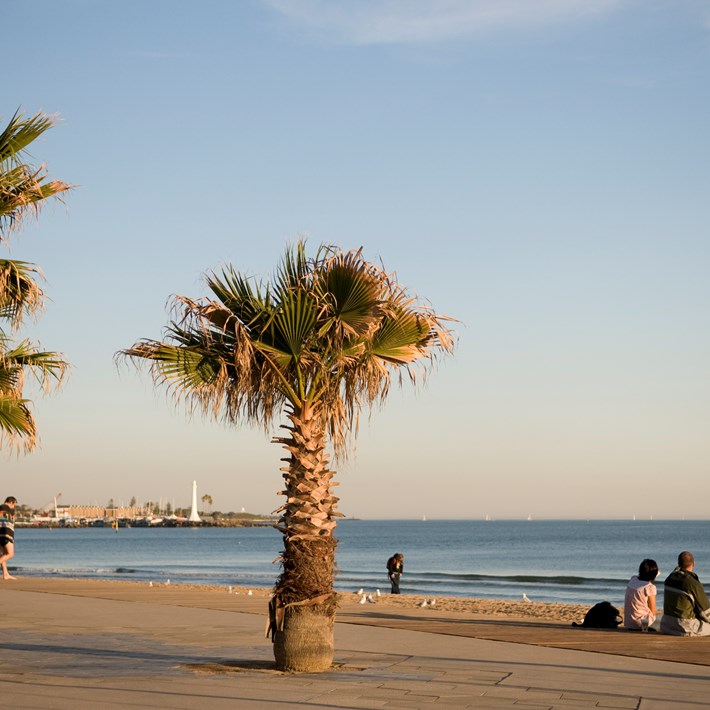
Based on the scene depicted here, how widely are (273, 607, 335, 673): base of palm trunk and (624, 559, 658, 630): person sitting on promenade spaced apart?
16.7 ft

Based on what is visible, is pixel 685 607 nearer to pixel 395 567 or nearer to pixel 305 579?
pixel 305 579

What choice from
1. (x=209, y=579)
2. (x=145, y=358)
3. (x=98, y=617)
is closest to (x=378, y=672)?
(x=145, y=358)

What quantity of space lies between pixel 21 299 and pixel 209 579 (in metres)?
36.9

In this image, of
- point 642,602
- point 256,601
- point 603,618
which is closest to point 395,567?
point 256,601

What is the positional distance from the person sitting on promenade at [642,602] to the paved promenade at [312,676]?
38.4 inches

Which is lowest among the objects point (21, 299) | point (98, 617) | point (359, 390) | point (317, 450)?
point (98, 617)

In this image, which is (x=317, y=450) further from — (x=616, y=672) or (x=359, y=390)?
(x=616, y=672)

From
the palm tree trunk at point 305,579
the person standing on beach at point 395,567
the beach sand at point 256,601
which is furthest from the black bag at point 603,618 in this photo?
the person standing on beach at point 395,567

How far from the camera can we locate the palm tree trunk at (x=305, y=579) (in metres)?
9.56

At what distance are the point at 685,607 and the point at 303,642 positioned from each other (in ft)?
17.9

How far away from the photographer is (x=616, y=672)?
9.60m

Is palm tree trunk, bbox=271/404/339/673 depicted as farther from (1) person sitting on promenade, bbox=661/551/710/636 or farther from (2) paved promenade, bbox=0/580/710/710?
(1) person sitting on promenade, bbox=661/551/710/636

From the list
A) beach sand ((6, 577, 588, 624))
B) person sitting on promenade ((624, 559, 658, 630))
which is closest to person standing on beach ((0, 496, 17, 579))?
beach sand ((6, 577, 588, 624))

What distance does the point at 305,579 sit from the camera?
957 cm
